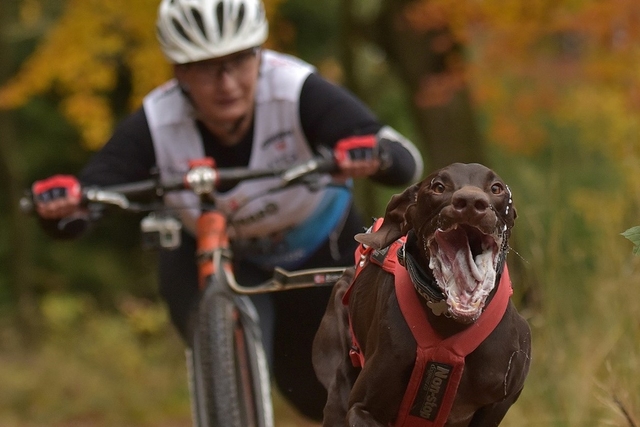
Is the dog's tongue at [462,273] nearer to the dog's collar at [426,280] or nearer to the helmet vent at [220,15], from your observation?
the dog's collar at [426,280]

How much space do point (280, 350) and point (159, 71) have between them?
19.0ft

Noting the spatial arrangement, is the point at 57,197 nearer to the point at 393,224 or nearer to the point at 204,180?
the point at 204,180

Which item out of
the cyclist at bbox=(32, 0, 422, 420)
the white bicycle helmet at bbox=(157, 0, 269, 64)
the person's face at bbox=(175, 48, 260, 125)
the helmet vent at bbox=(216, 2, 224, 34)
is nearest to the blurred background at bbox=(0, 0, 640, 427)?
the cyclist at bbox=(32, 0, 422, 420)

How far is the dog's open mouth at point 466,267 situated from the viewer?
247 cm

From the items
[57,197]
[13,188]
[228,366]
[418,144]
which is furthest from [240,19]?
[13,188]

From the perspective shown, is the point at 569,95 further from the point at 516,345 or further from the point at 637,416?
the point at 516,345

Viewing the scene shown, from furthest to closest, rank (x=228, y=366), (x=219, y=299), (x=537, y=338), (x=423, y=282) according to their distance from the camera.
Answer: (x=537, y=338) → (x=219, y=299) → (x=228, y=366) → (x=423, y=282)

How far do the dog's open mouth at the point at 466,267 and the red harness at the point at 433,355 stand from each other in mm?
151

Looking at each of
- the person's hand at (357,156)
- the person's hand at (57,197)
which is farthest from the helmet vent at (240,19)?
the person's hand at (57,197)

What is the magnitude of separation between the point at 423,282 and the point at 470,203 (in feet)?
0.99

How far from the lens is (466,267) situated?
248 cm

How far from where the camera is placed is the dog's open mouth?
2.47 meters

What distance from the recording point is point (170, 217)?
4.82 m

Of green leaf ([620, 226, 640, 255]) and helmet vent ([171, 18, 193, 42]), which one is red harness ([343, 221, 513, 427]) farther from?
helmet vent ([171, 18, 193, 42])
